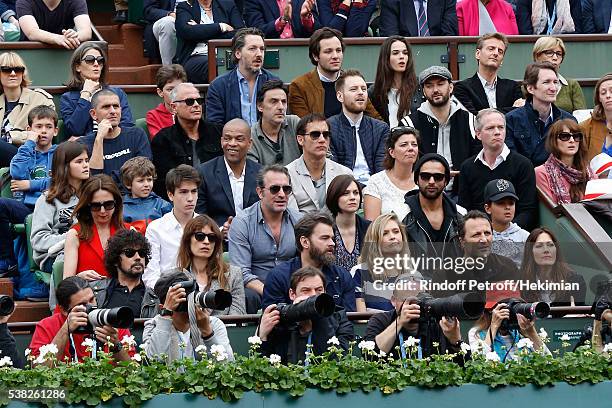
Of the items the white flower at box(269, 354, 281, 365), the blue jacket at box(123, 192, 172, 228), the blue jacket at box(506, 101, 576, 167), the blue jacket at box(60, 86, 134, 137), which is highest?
the blue jacket at box(60, 86, 134, 137)

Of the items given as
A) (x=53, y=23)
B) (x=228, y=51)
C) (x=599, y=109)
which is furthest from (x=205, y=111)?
(x=599, y=109)

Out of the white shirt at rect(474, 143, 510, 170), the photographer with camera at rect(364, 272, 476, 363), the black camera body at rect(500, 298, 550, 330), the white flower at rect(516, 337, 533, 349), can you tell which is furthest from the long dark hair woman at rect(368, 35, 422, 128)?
the white flower at rect(516, 337, 533, 349)

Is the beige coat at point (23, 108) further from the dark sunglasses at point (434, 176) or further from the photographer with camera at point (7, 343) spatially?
the photographer with camera at point (7, 343)

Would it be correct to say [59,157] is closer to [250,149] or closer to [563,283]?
[250,149]

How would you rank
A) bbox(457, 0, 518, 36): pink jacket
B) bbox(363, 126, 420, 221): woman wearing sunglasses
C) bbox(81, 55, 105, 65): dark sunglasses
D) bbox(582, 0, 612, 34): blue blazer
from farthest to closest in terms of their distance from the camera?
bbox(582, 0, 612, 34): blue blazer < bbox(457, 0, 518, 36): pink jacket < bbox(81, 55, 105, 65): dark sunglasses < bbox(363, 126, 420, 221): woman wearing sunglasses

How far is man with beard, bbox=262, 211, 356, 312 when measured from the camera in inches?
426

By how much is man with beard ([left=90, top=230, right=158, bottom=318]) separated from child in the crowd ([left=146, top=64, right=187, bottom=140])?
3281 mm

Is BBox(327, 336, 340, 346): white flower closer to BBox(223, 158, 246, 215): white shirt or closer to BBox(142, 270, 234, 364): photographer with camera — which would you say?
BBox(142, 270, 234, 364): photographer with camera

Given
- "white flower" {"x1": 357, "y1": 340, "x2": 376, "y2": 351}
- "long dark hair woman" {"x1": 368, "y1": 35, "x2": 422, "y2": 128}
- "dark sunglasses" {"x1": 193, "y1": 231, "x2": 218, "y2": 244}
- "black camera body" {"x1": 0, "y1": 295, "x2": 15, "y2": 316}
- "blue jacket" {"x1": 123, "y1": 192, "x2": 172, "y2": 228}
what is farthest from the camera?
"long dark hair woman" {"x1": 368, "y1": 35, "x2": 422, "y2": 128}

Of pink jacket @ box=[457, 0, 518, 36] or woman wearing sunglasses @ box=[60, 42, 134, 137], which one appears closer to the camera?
woman wearing sunglasses @ box=[60, 42, 134, 137]

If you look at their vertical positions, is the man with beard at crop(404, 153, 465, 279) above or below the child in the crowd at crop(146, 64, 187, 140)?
below

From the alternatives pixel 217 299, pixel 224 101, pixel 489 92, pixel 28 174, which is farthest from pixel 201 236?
pixel 489 92

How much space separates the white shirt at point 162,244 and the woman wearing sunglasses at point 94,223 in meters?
0.24

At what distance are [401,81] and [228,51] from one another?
5.81 ft
